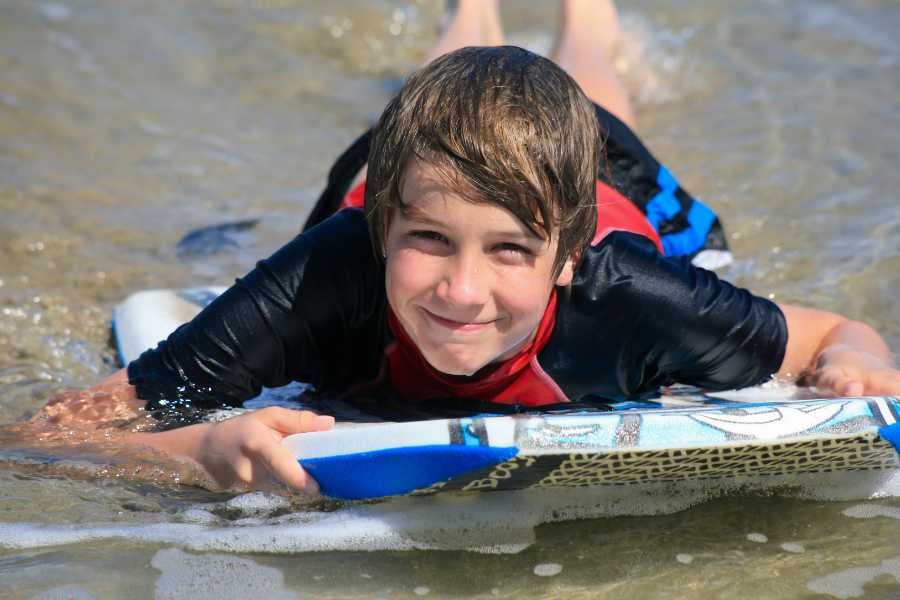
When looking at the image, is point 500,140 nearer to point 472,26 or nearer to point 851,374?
point 851,374

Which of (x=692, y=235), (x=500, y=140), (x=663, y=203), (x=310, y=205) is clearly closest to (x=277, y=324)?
(x=500, y=140)

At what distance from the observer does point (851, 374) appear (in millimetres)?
2807

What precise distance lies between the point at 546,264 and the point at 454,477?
1.63 ft

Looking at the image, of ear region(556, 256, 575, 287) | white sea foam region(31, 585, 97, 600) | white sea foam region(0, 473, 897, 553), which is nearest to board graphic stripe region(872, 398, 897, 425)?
white sea foam region(0, 473, 897, 553)

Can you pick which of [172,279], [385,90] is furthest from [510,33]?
[172,279]

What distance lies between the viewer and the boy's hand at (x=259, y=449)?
2.46m

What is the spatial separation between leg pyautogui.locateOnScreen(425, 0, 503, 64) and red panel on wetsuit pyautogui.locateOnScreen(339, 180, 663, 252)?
1.66m

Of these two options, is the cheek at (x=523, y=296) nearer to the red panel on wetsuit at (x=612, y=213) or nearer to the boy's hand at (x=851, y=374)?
the red panel on wetsuit at (x=612, y=213)

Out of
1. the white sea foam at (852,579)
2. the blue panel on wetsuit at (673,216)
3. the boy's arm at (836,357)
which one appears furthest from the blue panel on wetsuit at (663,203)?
the white sea foam at (852,579)

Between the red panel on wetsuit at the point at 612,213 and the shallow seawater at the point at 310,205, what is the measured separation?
69 centimetres

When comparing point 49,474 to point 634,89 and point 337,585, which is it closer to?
point 337,585

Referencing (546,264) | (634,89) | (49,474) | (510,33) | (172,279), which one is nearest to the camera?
(546,264)

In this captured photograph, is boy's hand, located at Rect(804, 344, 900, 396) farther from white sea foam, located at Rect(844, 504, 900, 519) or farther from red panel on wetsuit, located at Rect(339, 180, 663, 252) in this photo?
red panel on wetsuit, located at Rect(339, 180, 663, 252)

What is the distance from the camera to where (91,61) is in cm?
611
